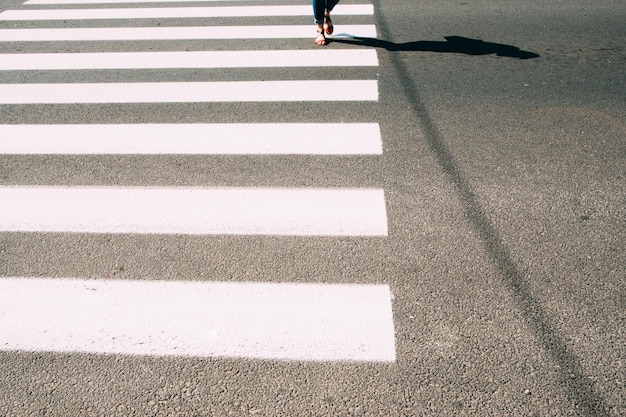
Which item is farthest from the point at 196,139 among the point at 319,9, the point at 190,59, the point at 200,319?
the point at 319,9

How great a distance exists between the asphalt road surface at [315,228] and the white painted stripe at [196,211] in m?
0.02

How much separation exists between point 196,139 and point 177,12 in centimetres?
423

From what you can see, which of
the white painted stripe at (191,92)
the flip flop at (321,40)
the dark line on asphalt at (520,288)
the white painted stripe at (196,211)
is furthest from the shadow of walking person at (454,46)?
the white painted stripe at (196,211)

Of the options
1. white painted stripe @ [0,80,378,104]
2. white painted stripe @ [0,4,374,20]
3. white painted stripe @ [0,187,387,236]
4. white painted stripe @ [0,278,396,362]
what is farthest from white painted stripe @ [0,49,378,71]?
white painted stripe @ [0,278,396,362]

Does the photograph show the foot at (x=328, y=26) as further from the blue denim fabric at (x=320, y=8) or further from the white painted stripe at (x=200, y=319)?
the white painted stripe at (x=200, y=319)

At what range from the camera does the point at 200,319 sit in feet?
11.6

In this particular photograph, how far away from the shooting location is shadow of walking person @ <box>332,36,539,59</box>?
24.0 feet

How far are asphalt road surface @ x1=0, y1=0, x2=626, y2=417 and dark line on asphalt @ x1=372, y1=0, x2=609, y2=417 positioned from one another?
1 centimetres

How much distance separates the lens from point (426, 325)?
343cm

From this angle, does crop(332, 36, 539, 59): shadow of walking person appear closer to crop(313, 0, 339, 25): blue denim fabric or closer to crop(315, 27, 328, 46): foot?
crop(315, 27, 328, 46): foot

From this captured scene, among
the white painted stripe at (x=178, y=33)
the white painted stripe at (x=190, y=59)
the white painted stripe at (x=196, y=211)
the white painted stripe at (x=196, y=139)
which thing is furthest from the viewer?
the white painted stripe at (x=178, y=33)

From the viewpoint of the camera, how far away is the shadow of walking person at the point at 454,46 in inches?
288

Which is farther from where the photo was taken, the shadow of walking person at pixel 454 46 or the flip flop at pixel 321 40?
the flip flop at pixel 321 40

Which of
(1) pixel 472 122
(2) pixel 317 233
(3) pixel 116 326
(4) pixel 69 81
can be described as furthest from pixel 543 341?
(4) pixel 69 81
